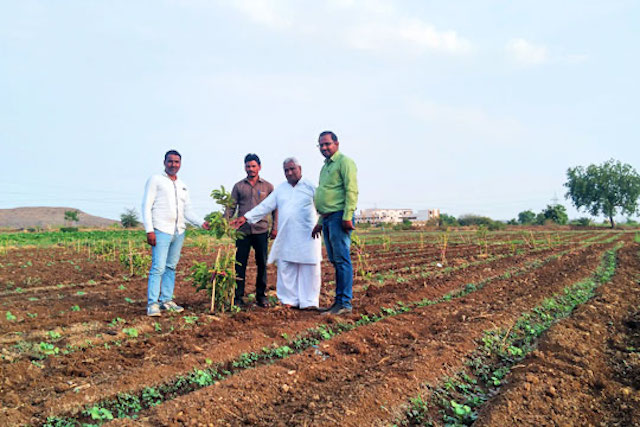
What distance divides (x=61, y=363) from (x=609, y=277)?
26.0 feet

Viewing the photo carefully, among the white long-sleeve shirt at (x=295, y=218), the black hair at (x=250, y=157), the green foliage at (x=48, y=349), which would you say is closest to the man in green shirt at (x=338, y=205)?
the white long-sleeve shirt at (x=295, y=218)

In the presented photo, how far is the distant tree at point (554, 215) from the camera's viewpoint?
52062mm

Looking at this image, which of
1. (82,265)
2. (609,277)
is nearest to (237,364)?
(609,277)

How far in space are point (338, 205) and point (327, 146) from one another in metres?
0.68

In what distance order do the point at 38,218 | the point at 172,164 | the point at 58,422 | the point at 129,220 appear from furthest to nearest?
the point at 38,218 → the point at 129,220 → the point at 172,164 → the point at 58,422


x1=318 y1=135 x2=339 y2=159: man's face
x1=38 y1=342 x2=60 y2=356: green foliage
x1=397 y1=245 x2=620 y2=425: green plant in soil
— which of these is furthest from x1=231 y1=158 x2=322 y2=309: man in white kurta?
x1=38 y1=342 x2=60 y2=356: green foliage

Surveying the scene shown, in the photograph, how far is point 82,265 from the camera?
425 inches

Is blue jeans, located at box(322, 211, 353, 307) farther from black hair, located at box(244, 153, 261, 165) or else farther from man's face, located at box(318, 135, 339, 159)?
black hair, located at box(244, 153, 261, 165)

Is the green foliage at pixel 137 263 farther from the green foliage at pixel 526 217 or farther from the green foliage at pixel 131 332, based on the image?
the green foliage at pixel 526 217

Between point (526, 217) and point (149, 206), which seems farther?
point (526, 217)

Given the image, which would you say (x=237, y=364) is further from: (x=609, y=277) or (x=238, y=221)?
(x=609, y=277)

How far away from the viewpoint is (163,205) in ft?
14.8


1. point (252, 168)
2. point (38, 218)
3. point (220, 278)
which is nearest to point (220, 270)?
point (220, 278)

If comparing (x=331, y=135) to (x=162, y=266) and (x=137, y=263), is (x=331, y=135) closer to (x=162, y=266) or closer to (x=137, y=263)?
(x=162, y=266)
